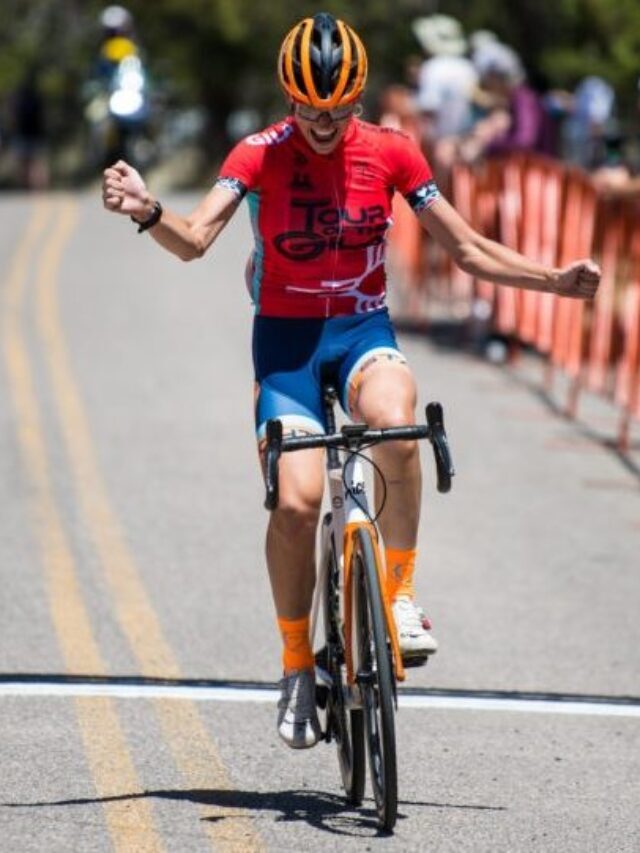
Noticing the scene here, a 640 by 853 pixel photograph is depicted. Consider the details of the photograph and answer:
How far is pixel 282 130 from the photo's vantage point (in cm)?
705

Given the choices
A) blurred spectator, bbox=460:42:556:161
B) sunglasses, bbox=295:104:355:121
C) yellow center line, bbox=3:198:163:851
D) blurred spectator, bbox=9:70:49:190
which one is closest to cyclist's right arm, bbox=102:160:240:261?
sunglasses, bbox=295:104:355:121

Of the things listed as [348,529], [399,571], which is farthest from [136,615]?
[348,529]

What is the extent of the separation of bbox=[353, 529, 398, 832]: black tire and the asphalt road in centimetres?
18

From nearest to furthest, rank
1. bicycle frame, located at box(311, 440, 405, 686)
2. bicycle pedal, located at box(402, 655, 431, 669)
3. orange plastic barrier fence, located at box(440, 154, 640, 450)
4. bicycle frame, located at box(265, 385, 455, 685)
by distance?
bicycle frame, located at box(265, 385, 455, 685) → bicycle frame, located at box(311, 440, 405, 686) → bicycle pedal, located at box(402, 655, 431, 669) → orange plastic barrier fence, located at box(440, 154, 640, 450)

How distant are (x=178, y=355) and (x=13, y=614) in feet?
28.1

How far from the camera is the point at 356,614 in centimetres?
657

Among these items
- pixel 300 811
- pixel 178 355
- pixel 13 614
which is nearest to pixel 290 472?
pixel 300 811

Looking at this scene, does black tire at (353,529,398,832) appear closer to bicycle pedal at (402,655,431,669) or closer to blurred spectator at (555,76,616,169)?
bicycle pedal at (402,655,431,669)

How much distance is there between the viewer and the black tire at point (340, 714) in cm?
664

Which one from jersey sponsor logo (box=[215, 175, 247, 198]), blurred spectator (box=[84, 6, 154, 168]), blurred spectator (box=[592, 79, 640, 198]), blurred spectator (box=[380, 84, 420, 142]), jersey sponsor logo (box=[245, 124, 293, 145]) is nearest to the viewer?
jersey sponsor logo (box=[215, 175, 247, 198])

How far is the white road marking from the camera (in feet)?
26.5

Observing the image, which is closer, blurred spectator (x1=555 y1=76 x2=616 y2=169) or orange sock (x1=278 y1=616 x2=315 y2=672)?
orange sock (x1=278 y1=616 x2=315 y2=672)

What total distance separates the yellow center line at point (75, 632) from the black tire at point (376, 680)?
2.05ft

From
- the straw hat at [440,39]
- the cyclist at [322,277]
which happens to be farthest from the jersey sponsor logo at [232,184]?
the straw hat at [440,39]
